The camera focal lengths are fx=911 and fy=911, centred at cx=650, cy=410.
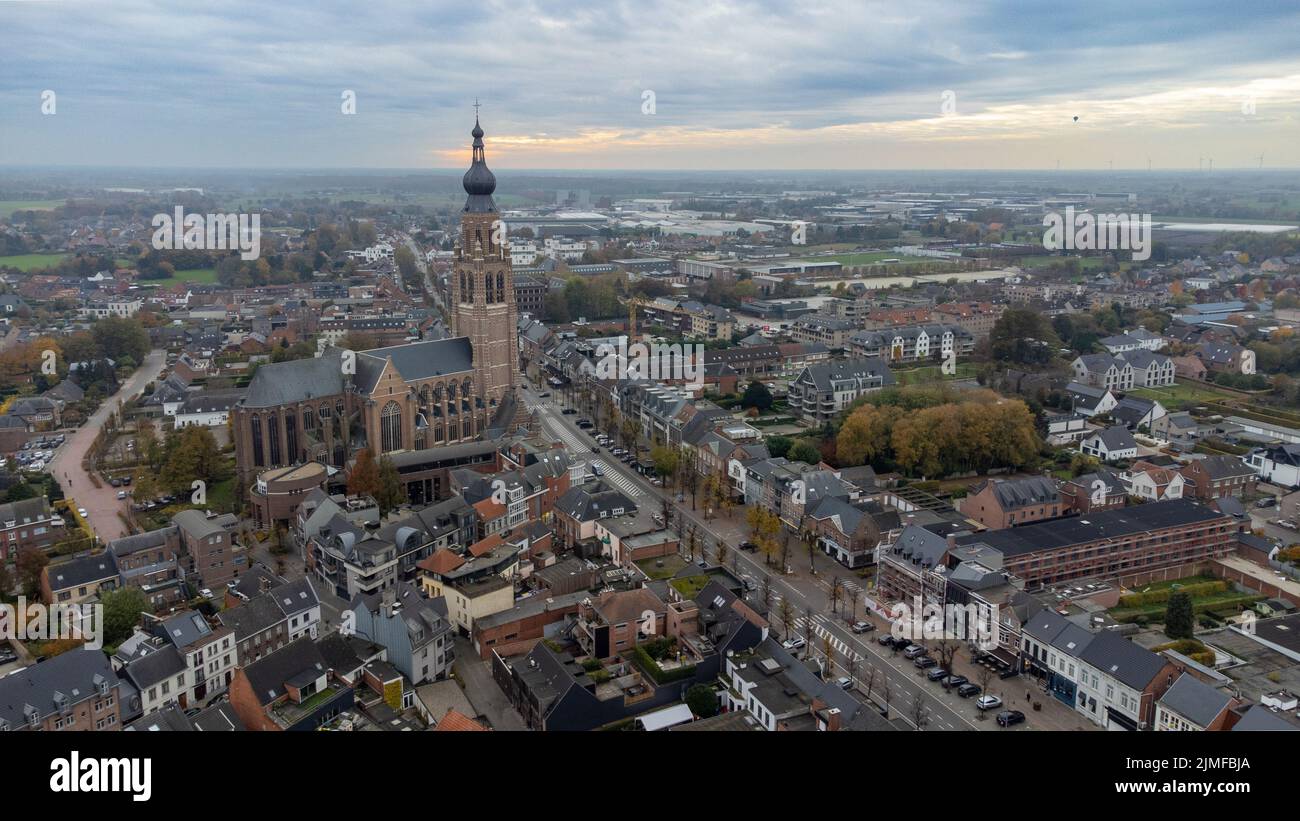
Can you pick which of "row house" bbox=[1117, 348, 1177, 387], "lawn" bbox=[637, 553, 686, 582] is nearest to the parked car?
"lawn" bbox=[637, 553, 686, 582]

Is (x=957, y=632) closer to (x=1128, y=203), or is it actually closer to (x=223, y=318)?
(x=223, y=318)

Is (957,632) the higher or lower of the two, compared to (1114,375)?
→ lower

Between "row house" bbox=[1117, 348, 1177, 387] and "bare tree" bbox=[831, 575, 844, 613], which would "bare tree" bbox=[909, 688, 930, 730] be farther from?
"row house" bbox=[1117, 348, 1177, 387]

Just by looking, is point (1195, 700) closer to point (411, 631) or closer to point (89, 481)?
point (411, 631)

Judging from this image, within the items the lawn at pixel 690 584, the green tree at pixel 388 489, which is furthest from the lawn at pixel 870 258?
the lawn at pixel 690 584

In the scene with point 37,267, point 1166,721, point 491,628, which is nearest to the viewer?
point 1166,721

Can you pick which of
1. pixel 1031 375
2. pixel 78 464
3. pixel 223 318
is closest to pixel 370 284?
pixel 223 318
